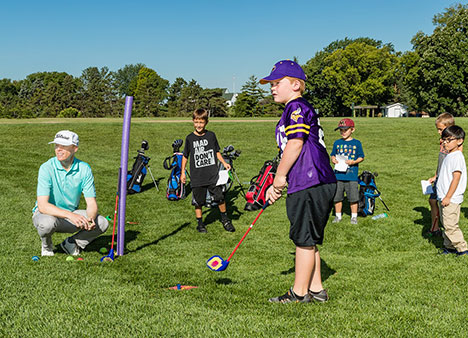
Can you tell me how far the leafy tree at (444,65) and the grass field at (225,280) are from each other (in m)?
48.3

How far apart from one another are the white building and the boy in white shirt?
8699cm

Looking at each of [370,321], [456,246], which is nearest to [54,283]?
[370,321]

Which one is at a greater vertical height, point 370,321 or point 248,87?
point 248,87

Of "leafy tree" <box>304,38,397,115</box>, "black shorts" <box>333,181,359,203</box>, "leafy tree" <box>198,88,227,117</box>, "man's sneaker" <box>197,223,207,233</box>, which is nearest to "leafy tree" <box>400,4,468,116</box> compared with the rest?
"leafy tree" <box>304,38,397,115</box>

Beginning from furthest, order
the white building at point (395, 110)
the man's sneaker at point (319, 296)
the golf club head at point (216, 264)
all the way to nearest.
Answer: the white building at point (395, 110) < the golf club head at point (216, 264) < the man's sneaker at point (319, 296)

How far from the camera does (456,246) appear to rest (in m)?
5.77

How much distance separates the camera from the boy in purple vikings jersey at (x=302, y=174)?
148 inches

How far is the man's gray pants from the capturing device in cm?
557

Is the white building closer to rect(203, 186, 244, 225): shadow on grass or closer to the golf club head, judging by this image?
rect(203, 186, 244, 225): shadow on grass

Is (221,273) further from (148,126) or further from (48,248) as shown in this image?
(148,126)

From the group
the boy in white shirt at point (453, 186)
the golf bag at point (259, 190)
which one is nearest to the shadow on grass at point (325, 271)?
the boy in white shirt at point (453, 186)

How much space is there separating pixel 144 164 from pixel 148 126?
1622 cm

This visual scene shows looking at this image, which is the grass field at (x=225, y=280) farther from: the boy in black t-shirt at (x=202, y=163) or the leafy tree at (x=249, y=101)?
the leafy tree at (x=249, y=101)

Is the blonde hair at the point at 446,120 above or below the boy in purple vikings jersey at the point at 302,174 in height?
above
